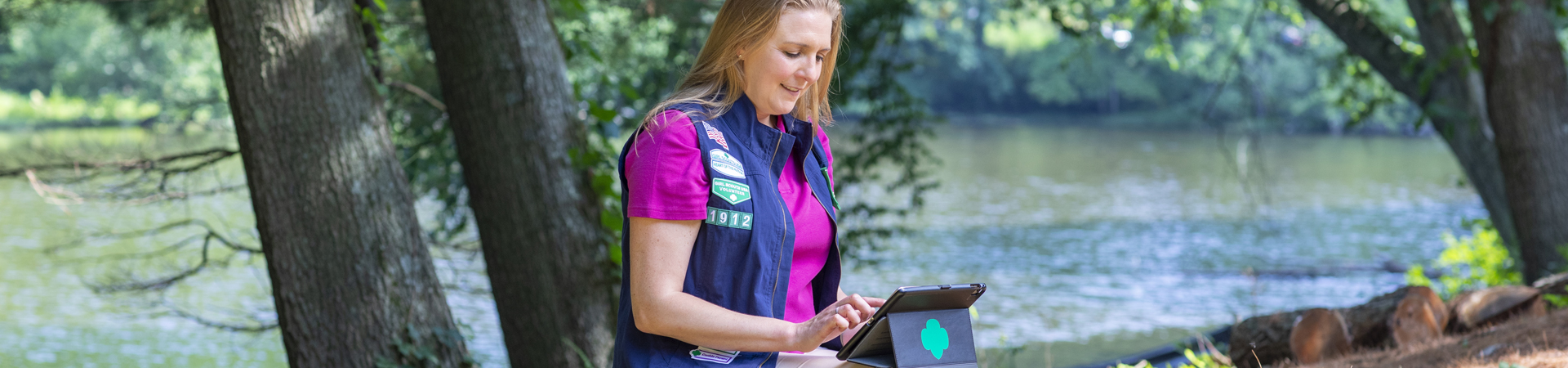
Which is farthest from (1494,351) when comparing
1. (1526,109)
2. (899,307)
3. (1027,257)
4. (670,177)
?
(1027,257)

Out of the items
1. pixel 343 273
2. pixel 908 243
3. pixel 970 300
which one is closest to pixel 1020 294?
pixel 908 243

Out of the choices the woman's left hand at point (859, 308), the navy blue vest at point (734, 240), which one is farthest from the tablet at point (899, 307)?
the navy blue vest at point (734, 240)

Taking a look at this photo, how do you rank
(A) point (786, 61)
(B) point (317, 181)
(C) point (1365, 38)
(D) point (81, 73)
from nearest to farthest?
(A) point (786, 61), (B) point (317, 181), (C) point (1365, 38), (D) point (81, 73)

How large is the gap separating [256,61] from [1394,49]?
5982 mm

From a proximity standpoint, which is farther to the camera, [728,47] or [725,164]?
[728,47]

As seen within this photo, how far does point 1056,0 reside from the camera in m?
7.44

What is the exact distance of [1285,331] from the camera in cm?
378

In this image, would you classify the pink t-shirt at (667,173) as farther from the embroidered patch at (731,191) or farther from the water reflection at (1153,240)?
the water reflection at (1153,240)

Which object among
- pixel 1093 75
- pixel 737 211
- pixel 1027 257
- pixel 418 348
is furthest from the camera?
pixel 1093 75

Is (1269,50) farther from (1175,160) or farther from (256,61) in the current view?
(256,61)

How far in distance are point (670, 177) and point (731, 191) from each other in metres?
0.10

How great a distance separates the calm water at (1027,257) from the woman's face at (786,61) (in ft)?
6.26

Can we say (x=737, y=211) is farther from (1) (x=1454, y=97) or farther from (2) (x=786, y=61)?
(1) (x=1454, y=97)

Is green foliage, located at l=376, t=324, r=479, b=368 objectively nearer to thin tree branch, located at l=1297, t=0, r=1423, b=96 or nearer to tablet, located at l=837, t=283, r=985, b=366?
tablet, located at l=837, t=283, r=985, b=366
